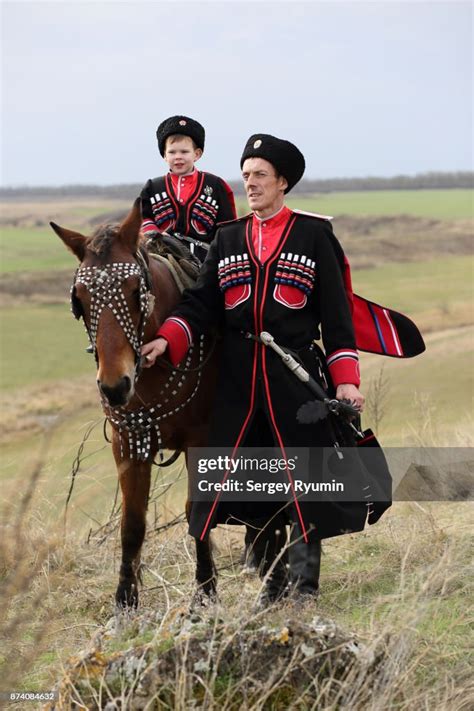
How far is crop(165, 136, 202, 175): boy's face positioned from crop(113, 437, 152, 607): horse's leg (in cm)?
151

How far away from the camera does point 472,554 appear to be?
543 centimetres

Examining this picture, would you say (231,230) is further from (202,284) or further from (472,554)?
(472,554)

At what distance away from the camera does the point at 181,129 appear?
5125mm

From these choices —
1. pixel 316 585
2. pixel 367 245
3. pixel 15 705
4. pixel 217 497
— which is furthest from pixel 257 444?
pixel 367 245

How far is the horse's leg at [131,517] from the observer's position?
469 centimetres

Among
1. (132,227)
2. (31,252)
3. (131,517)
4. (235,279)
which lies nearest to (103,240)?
(132,227)

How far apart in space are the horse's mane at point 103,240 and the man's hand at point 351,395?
118 centimetres

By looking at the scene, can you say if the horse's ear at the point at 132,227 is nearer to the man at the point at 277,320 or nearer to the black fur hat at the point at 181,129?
the man at the point at 277,320

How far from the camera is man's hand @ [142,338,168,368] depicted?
168 inches

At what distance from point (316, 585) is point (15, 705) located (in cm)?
140

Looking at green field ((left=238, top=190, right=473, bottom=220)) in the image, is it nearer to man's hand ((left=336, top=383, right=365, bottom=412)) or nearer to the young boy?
the young boy

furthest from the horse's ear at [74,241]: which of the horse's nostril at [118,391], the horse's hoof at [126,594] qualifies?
the horse's hoof at [126,594]

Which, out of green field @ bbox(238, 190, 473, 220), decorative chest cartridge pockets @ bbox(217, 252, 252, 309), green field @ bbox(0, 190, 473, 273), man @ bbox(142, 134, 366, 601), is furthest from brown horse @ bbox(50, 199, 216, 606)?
green field @ bbox(238, 190, 473, 220)

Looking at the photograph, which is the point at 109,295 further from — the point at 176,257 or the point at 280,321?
the point at 176,257
